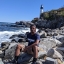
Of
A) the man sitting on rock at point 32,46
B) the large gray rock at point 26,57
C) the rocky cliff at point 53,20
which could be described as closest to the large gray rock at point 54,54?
the large gray rock at point 26,57

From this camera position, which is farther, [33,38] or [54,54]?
[54,54]

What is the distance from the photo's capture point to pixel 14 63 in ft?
26.6

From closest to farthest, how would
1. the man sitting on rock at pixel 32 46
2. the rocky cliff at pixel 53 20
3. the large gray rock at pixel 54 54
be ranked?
the man sitting on rock at pixel 32 46 → the large gray rock at pixel 54 54 → the rocky cliff at pixel 53 20

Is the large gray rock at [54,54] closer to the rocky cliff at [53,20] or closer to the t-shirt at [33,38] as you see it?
the t-shirt at [33,38]

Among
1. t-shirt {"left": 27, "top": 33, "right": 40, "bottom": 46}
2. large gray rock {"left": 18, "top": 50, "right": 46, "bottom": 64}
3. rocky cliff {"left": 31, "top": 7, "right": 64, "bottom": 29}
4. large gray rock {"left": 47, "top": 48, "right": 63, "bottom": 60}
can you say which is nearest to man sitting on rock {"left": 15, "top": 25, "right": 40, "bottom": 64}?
t-shirt {"left": 27, "top": 33, "right": 40, "bottom": 46}

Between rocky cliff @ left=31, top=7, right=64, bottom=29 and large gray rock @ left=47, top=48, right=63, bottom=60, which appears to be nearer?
large gray rock @ left=47, top=48, right=63, bottom=60

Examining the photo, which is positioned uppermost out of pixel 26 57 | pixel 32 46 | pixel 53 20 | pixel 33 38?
pixel 53 20

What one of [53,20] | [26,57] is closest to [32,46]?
[26,57]

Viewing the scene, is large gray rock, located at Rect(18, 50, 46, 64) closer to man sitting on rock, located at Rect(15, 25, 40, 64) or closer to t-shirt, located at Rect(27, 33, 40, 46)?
man sitting on rock, located at Rect(15, 25, 40, 64)

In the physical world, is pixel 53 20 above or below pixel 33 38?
above

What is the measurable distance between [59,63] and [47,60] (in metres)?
0.50

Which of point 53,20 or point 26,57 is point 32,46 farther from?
point 53,20

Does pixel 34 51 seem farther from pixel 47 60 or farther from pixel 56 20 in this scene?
pixel 56 20

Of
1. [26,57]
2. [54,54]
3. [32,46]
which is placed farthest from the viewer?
[54,54]
